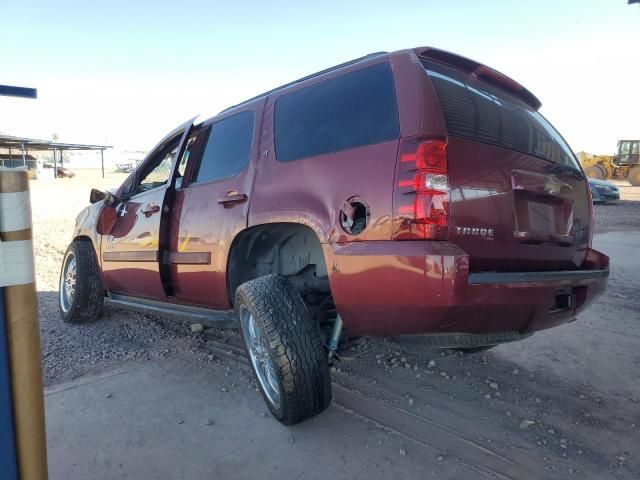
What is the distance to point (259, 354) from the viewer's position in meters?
2.90

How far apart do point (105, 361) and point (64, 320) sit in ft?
4.38

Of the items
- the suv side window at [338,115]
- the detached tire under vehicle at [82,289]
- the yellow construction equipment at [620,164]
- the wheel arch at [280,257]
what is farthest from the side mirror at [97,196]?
the yellow construction equipment at [620,164]

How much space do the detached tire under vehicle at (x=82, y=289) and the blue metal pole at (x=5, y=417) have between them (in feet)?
11.2

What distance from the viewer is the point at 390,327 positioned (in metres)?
2.33

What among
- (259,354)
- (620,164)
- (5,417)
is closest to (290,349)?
(259,354)

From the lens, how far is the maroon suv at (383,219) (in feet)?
7.16

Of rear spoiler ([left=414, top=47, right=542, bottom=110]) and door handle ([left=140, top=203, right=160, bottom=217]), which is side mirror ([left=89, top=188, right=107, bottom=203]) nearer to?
door handle ([left=140, top=203, right=160, bottom=217])

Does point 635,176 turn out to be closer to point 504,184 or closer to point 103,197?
point 504,184

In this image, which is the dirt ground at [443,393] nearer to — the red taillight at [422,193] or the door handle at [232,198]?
the red taillight at [422,193]

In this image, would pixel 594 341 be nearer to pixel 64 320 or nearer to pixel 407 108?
pixel 407 108

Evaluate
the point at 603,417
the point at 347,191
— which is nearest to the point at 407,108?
the point at 347,191

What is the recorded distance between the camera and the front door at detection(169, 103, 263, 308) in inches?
123

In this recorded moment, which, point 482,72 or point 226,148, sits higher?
point 482,72

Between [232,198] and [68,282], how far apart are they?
9.19 feet
